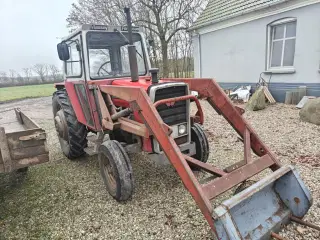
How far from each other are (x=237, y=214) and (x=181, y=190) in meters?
1.14

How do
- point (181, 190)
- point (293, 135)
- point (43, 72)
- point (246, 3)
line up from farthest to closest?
point (43, 72) < point (246, 3) < point (293, 135) < point (181, 190)

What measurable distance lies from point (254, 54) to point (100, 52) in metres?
7.22

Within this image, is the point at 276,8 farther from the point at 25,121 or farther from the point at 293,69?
the point at 25,121

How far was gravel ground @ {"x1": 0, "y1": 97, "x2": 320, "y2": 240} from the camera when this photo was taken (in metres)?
2.57

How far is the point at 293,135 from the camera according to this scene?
5.24 m

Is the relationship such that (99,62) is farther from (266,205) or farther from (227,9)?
(227,9)

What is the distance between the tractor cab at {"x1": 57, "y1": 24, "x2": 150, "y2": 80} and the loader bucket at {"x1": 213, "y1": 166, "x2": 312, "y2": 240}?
230 cm

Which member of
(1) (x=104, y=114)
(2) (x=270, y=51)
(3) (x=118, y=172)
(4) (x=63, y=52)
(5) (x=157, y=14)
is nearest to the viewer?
(3) (x=118, y=172)

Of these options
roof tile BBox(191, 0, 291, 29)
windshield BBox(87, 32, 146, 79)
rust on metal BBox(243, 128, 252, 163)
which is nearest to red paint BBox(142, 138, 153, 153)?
rust on metal BBox(243, 128, 252, 163)

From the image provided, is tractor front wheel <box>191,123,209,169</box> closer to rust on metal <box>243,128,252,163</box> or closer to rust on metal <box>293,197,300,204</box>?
rust on metal <box>243,128,252,163</box>

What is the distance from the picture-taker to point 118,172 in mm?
2863

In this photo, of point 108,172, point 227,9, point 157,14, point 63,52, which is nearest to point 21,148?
point 108,172

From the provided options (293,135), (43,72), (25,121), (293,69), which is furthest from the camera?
(43,72)

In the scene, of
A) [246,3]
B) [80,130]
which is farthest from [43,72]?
[80,130]
